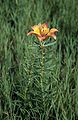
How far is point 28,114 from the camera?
151 cm

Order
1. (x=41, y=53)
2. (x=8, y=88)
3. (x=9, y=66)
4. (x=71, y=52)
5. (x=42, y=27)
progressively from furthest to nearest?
(x=71, y=52) → (x=9, y=66) → (x=8, y=88) → (x=41, y=53) → (x=42, y=27)

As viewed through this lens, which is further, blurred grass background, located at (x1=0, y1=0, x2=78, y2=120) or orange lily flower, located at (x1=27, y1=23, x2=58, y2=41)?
blurred grass background, located at (x1=0, y1=0, x2=78, y2=120)

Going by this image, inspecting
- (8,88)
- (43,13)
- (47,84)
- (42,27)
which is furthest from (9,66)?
(43,13)

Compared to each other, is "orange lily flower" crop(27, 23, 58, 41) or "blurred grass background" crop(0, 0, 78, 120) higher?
"orange lily flower" crop(27, 23, 58, 41)

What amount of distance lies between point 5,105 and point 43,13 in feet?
3.57

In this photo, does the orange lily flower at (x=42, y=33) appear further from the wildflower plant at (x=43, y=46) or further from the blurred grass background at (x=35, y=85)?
the blurred grass background at (x=35, y=85)

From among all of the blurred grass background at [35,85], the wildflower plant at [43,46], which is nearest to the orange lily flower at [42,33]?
the wildflower plant at [43,46]

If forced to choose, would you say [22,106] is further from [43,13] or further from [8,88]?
[43,13]

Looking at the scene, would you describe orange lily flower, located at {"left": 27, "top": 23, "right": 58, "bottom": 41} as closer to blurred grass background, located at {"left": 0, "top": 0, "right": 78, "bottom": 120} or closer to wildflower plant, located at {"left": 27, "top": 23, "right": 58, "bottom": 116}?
wildflower plant, located at {"left": 27, "top": 23, "right": 58, "bottom": 116}

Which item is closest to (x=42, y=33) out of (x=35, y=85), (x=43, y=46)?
(x=43, y=46)

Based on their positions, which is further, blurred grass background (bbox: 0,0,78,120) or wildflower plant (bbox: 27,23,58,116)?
blurred grass background (bbox: 0,0,78,120)

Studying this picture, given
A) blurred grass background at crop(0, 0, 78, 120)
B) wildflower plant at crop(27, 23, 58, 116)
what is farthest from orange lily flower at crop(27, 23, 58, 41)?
blurred grass background at crop(0, 0, 78, 120)

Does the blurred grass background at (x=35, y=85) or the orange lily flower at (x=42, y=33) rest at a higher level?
the orange lily flower at (x=42, y=33)

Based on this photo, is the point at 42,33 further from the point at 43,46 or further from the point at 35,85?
the point at 35,85
